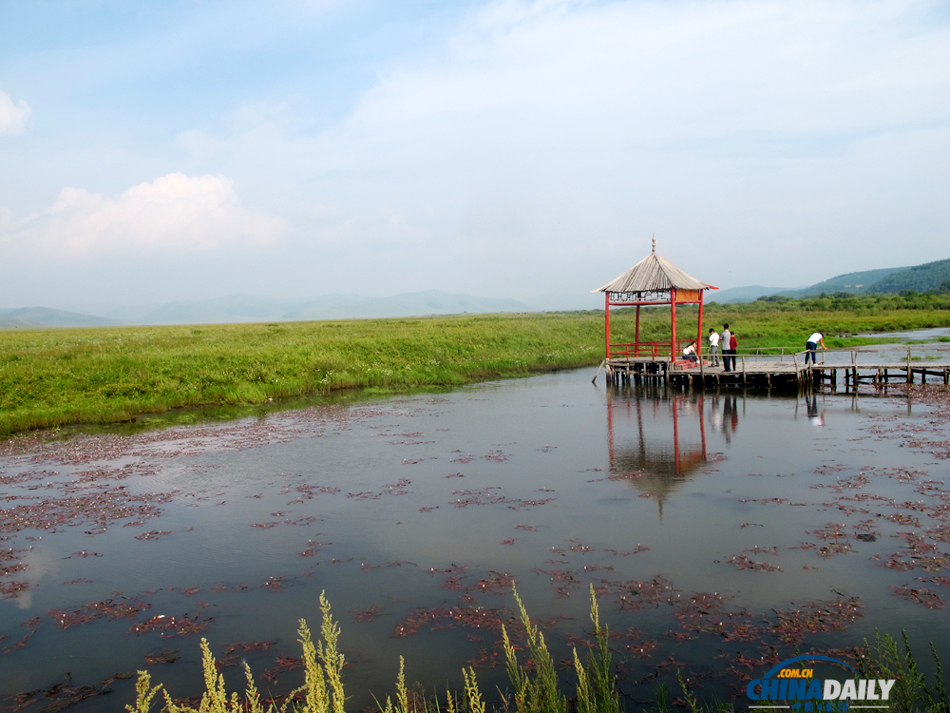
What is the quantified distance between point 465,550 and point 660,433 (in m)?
10.1

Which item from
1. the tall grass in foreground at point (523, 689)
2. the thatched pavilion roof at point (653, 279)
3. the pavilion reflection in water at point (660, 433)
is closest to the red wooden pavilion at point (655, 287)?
the thatched pavilion roof at point (653, 279)

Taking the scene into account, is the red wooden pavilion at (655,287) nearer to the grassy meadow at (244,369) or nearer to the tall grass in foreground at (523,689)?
the grassy meadow at (244,369)

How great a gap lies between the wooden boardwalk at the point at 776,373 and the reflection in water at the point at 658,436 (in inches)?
78.1

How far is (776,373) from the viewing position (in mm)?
26531

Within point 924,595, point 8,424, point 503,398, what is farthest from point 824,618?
point 8,424

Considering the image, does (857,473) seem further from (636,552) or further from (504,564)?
(504,564)

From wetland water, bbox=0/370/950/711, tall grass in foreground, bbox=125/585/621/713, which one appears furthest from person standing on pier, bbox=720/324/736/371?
tall grass in foreground, bbox=125/585/621/713

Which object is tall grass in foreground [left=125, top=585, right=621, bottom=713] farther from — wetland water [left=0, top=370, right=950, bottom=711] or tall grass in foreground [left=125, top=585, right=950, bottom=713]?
wetland water [left=0, top=370, right=950, bottom=711]

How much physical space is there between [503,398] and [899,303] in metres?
74.6

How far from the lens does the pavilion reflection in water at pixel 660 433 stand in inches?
563

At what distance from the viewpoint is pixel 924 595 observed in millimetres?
8195

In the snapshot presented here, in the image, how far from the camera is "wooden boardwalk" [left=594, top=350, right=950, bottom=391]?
25.9 m

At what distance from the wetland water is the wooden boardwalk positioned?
6.94 m

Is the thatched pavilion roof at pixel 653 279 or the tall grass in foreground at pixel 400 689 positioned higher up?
the thatched pavilion roof at pixel 653 279
